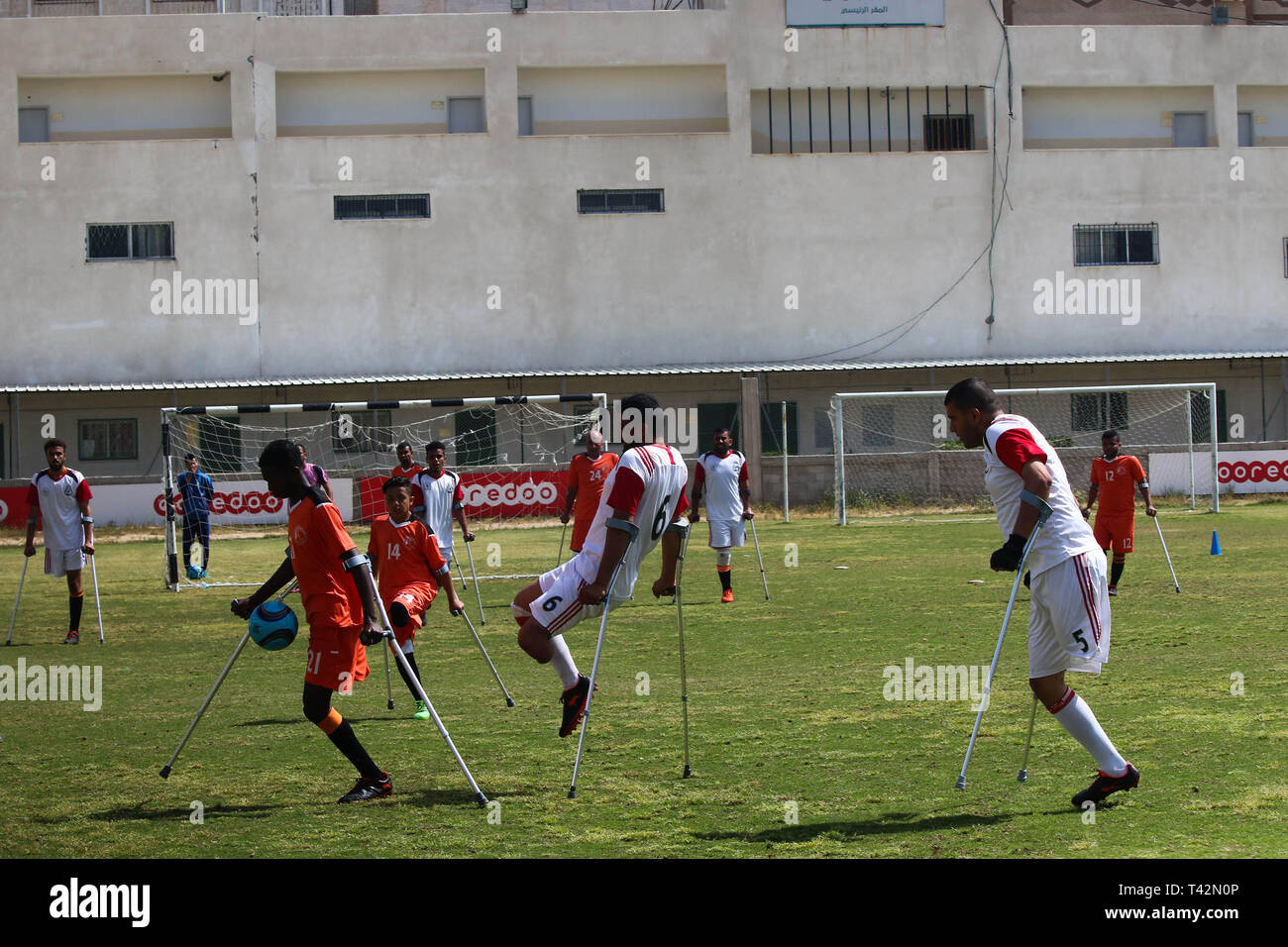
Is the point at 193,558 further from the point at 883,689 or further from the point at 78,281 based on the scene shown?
the point at 78,281

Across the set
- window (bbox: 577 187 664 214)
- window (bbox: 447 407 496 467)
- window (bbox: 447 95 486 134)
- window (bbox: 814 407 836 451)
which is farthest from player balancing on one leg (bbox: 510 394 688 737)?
window (bbox: 447 95 486 134)

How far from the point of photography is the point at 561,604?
286 inches

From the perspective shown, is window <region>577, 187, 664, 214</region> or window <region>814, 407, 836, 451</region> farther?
window <region>814, 407, 836, 451</region>

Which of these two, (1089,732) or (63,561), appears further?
(63,561)

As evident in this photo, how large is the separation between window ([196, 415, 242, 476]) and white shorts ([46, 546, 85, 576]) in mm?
18731

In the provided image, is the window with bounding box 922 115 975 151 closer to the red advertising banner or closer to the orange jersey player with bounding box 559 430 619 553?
the red advertising banner

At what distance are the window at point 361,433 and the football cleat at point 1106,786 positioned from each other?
1236 inches

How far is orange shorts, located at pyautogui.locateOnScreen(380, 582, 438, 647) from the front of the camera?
9.65 meters

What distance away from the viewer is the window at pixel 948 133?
4047 centimetres

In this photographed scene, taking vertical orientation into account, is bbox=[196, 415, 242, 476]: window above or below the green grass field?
above

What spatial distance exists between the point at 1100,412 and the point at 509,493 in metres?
17.7

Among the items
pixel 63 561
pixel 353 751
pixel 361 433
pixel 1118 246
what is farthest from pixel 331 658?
pixel 1118 246

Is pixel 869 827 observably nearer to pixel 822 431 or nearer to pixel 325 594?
pixel 325 594

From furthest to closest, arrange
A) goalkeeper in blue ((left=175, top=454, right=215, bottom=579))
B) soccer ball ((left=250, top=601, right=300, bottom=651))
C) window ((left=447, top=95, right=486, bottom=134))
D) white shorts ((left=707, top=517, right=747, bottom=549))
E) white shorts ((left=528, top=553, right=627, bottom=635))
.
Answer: window ((left=447, top=95, right=486, bottom=134)), goalkeeper in blue ((left=175, top=454, right=215, bottom=579)), white shorts ((left=707, top=517, right=747, bottom=549)), white shorts ((left=528, top=553, right=627, bottom=635)), soccer ball ((left=250, top=601, right=300, bottom=651))
